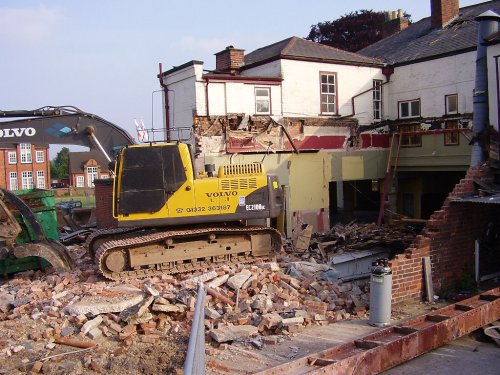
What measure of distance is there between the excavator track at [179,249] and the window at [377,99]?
1115 centimetres

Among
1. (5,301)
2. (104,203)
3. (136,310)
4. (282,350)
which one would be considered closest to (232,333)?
(282,350)

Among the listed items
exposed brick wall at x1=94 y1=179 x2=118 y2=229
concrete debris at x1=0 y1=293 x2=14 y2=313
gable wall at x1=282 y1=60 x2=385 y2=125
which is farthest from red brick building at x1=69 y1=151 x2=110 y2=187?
concrete debris at x1=0 y1=293 x2=14 y2=313

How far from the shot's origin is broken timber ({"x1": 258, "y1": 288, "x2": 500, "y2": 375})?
6.16m

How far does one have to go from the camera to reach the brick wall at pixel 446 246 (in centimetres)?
938

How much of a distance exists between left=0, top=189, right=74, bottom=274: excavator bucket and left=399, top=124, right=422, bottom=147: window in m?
14.0

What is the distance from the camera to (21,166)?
6250 centimetres

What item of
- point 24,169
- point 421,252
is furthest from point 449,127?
point 24,169

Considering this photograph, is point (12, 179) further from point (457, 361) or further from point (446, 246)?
point (457, 361)

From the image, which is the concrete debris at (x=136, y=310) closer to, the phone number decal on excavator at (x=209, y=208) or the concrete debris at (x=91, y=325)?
the concrete debris at (x=91, y=325)

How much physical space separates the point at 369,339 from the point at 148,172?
545 centimetres

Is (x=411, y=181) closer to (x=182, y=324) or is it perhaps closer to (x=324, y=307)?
(x=324, y=307)

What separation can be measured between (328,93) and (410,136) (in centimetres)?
374

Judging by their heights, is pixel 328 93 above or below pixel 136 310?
above

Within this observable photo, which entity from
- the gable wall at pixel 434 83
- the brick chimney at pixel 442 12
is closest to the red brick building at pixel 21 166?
the gable wall at pixel 434 83
